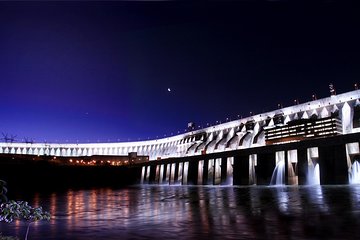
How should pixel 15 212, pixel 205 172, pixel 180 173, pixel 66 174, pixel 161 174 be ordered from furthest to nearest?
pixel 66 174 → pixel 161 174 → pixel 180 173 → pixel 205 172 → pixel 15 212

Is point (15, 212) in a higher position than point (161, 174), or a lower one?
higher

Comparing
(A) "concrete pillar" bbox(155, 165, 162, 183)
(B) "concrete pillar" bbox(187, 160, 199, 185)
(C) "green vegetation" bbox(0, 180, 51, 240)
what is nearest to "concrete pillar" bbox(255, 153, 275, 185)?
(B) "concrete pillar" bbox(187, 160, 199, 185)

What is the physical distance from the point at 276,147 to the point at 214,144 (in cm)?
8410

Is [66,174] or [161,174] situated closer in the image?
[161,174]

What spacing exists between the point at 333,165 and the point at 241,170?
16099mm

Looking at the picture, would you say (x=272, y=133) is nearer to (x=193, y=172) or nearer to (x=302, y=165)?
(x=193, y=172)

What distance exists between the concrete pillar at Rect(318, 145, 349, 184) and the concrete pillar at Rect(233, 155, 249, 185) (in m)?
13.6

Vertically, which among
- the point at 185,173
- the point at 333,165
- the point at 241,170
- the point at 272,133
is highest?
the point at 272,133

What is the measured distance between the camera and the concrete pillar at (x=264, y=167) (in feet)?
148

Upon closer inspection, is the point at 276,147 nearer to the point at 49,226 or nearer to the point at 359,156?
the point at 359,156

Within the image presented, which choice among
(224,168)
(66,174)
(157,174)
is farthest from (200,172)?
(66,174)

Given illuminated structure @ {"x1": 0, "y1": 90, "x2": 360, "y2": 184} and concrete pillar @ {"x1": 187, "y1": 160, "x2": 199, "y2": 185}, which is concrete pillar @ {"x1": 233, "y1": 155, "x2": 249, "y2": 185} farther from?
concrete pillar @ {"x1": 187, "y1": 160, "x2": 199, "y2": 185}

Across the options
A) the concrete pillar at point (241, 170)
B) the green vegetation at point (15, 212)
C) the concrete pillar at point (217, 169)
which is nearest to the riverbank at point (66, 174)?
the concrete pillar at point (217, 169)

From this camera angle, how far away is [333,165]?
36750 millimetres
